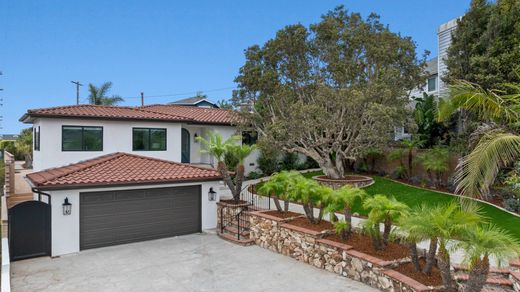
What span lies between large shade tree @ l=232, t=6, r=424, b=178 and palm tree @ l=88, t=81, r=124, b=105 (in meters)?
21.3

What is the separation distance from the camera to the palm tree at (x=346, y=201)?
1029 cm

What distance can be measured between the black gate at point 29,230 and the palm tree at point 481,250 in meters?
12.7

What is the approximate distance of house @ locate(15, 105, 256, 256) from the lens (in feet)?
41.8

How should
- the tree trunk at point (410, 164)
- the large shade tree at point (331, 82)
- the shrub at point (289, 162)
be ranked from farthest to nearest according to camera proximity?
the shrub at point (289, 162)
the tree trunk at point (410, 164)
the large shade tree at point (331, 82)

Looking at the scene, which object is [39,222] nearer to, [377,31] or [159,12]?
[159,12]

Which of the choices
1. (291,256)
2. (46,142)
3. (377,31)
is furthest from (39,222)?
(377,31)

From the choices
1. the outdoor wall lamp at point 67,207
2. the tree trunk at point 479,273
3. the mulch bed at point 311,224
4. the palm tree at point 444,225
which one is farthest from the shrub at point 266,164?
the tree trunk at point 479,273

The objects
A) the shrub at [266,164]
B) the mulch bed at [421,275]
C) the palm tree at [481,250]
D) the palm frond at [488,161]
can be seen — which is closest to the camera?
the palm tree at [481,250]

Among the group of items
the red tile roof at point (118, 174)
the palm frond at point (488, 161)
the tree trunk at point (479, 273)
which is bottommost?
the tree trunk at point (479, 273)

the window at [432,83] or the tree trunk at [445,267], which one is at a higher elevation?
the window at [432,83]

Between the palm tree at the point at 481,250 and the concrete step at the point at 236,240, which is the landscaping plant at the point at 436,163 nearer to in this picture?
the concrete step at the point at 236,240

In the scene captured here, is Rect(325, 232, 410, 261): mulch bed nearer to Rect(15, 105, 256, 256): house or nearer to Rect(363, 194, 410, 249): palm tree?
Rect(363, 194, 410, 249): palm tree

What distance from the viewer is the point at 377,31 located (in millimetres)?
20531

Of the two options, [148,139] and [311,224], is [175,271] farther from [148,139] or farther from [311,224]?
[148,139]
